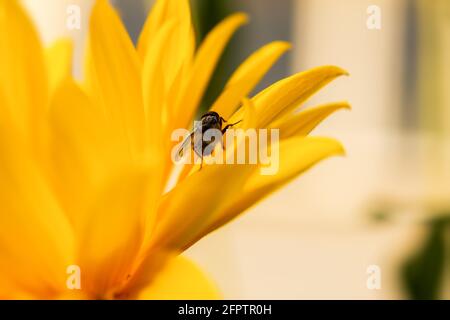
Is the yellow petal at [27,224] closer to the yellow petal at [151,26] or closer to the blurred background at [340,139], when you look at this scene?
the yellow petal at [151,26]

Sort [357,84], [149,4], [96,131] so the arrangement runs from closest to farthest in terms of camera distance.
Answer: [96,131], [149,4], [357,84]

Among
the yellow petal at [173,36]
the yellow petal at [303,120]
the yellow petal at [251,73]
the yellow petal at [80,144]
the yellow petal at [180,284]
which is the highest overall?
the yellow petal at [173,36]

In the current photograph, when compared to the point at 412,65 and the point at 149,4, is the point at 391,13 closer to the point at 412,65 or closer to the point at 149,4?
the point at 412,65

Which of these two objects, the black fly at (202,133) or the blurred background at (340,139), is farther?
the blurred background at (340,139)

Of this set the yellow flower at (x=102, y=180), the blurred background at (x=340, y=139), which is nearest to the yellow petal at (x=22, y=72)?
the yellow flower at (x=102, y=180)

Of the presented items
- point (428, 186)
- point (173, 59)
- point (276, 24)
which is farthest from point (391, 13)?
point (173, 59)

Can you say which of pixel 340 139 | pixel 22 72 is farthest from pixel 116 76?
pixel 340 139

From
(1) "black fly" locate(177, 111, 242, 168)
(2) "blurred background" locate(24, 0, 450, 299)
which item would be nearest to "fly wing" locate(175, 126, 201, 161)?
(1) "black fly" locate(177, 111, 242, 168)
